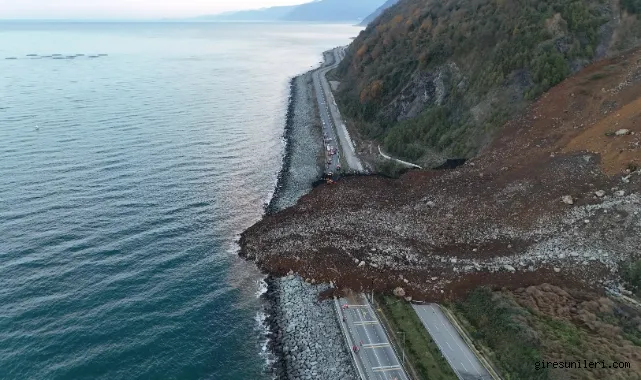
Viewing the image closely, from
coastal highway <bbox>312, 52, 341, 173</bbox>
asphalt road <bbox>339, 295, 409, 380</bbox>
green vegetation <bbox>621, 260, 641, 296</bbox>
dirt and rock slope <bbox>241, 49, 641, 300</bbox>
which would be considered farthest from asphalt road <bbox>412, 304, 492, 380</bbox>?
coastal highway <bbox>312, 52, 341, 173</bbox>

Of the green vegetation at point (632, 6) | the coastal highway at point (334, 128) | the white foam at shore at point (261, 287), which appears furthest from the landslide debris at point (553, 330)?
the green vegetation at point (632, 6)

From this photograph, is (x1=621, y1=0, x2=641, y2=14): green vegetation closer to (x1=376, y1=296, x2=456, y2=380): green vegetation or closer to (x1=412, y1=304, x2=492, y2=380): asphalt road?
(x1=412, y1=304, x2=492, y2=380): asphalt road

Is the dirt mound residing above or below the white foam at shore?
above

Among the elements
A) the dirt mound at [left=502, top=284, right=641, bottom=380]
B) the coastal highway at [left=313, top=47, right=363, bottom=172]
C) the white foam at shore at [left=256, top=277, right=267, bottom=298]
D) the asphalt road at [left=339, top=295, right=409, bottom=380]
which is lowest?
the white foam at shore at [left=256, top=277, right=267, bottom=298]

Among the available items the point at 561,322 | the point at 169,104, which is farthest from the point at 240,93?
the point at 561,322

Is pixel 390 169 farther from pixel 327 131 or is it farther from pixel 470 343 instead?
pixel 470 343

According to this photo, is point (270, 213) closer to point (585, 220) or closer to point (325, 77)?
point (585, 220)

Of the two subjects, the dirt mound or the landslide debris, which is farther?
the landslide debris
